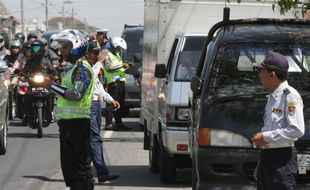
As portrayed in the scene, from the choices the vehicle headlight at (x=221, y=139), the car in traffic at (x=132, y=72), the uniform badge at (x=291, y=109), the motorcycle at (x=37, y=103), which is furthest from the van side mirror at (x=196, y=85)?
the car in traffic at (x=132, y=72)

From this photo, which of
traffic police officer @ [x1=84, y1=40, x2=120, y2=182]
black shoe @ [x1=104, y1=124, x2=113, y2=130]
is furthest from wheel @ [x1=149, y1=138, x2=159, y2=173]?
black shoe @ [x1=104, y1=124, x2=113, y2=130]

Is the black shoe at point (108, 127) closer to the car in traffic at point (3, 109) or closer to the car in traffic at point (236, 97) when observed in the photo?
the car in traffic at point (3, 109)

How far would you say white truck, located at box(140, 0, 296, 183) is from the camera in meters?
9.74

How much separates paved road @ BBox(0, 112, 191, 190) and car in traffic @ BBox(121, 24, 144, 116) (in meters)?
2.67

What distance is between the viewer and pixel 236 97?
294 inches

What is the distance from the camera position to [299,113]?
5828mm

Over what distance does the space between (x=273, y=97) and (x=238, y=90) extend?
5.84ft

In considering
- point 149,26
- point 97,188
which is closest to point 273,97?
point 97,188

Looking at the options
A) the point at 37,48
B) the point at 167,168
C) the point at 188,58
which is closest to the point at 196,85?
the point at 167,168

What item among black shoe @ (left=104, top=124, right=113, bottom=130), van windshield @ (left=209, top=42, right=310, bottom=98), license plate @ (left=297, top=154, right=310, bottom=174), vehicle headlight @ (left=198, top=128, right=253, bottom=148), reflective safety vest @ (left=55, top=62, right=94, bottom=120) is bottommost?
black shoe @ (left=104, top=124, right=113, bottom=130)

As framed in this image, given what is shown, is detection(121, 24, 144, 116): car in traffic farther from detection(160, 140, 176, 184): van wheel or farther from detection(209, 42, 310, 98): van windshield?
detection(209, 42, 310, 98): van windshield

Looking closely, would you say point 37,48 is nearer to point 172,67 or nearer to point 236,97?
point 172,67

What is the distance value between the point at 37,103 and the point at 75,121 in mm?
8164

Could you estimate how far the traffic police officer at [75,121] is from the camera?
785 cm
